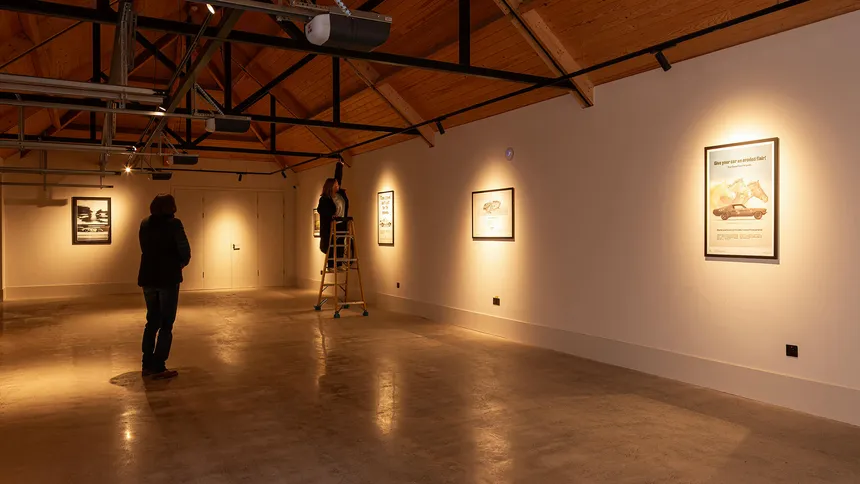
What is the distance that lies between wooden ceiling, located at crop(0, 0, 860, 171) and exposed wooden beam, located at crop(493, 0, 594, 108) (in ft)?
0.04

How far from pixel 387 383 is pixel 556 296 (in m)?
2.43

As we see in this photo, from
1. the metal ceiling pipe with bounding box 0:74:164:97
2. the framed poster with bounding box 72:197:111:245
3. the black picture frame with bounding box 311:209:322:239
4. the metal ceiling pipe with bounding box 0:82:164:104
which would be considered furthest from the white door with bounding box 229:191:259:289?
the metal ceiling pipe with bounding box 0:74:164:97

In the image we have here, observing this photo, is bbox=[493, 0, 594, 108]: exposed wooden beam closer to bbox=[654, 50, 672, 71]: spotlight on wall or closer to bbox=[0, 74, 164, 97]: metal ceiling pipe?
bbox=[654, 50, 672, 71]: spotlight on wall

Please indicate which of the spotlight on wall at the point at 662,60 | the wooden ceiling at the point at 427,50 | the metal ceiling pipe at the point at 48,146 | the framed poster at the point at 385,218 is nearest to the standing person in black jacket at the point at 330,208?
the framed poster at the point at 385,218

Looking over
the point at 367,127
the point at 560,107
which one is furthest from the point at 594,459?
the point at 367,127

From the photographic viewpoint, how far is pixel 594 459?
341 cm

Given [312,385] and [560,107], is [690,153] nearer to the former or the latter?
[560,107]

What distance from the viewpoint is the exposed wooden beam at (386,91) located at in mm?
8164

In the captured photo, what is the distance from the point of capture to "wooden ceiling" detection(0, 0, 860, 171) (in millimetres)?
4754

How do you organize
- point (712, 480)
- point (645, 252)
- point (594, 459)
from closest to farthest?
1. point (712, 480)
2. point (594, 459)
3. point (645, 252)

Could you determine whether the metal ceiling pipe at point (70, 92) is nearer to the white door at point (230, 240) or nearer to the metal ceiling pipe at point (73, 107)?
the metal ceiling pipe at point (73, 107)

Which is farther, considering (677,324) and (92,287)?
(92,287)

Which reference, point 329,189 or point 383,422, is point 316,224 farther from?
point 383,422

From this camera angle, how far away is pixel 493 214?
7.63m
